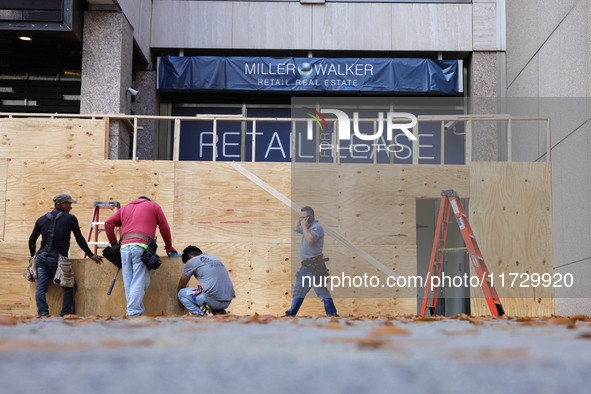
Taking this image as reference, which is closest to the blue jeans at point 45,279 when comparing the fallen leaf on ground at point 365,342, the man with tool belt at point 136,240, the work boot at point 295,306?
the man with tool belt at point 136,240

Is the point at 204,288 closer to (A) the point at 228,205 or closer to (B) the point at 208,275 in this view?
(B) the point at 208,275

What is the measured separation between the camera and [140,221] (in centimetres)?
637

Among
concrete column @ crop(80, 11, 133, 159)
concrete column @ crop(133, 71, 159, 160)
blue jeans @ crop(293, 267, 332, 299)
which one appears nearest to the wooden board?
blue jeans @ crop(293, 267, 332, 299)

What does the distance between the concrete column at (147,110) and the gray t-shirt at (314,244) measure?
6.72 meters

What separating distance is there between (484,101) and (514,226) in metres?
5.16

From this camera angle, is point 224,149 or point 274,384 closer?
point 274,384

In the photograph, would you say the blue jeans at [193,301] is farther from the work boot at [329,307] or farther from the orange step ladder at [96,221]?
the orange step ladder at [96,221]

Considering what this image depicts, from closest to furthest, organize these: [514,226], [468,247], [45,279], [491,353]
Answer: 1. [491,353]
2. [45,279]
3. [468,247]
4. [514,226]

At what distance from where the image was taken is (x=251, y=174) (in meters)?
9.31

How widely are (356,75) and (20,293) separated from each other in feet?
27.8

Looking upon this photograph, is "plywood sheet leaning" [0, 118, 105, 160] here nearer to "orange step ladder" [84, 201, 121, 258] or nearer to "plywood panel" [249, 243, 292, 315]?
"orange step ladder" [84, 201, 121, 258]

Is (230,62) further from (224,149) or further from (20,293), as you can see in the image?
(20,293)

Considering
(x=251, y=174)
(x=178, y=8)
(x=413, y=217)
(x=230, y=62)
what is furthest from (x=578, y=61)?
(x=178, y=8)

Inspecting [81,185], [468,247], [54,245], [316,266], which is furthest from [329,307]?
[81,185]
